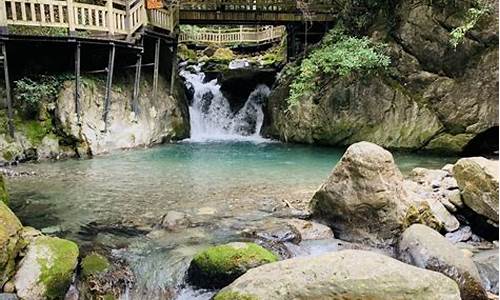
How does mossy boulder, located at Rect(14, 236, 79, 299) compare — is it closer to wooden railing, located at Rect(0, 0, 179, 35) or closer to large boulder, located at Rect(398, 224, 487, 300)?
large boulder, located at Rect(398, 224, 487, 300)

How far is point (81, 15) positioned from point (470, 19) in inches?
442

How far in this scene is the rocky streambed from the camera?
13.7ft

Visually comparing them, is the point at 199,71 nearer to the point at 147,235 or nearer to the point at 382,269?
the point at 147,235

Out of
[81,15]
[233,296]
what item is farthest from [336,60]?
[233,296]

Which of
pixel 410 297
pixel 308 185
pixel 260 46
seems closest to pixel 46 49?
pixel 308 185

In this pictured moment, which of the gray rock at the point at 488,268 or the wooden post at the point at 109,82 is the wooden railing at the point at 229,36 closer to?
the wooden post at the point at 109,82

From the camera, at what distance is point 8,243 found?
17.0 ft

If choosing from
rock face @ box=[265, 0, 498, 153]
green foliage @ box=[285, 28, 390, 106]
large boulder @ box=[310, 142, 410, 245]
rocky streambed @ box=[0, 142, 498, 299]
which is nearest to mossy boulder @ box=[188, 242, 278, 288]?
rocky streambed @ box=[0, 142, 498, 299]

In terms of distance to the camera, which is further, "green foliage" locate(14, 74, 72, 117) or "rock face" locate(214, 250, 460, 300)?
"green foliage" locate(14, 74, 72, 117)

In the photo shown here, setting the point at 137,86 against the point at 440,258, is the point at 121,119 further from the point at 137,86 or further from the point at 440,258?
the point at 440,258

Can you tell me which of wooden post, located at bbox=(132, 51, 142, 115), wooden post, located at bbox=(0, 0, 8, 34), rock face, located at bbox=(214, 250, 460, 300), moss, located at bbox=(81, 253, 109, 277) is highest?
wooden post, located at bbox=(0, 0, 8, 34)

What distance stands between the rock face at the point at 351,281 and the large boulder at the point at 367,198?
2591 millimetres

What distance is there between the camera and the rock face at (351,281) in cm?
394

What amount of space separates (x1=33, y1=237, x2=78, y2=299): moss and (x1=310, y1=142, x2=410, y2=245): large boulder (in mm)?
3928
